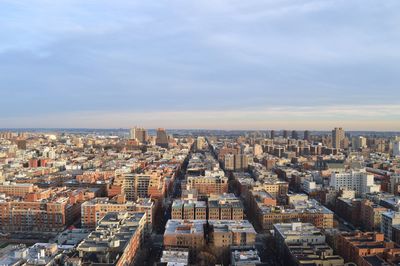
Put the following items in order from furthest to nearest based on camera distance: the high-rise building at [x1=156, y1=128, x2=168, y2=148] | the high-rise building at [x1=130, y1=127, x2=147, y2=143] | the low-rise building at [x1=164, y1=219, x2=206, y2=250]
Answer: the high-rise building at [x1=130, y1=127, x2=147, y2=143] < the high-rise building at [x1=156, y1=128, x2=168, y2=148] < the low-rise building at [x1=164, y1=219, x2=206, y2=250]

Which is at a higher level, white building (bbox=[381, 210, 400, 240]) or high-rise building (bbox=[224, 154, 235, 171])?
high-rise building (bbox=[224, 154, 235, 171])

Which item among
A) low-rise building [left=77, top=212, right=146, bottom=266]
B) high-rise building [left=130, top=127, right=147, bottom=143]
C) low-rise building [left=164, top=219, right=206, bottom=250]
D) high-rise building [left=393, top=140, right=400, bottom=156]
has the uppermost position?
high-rise building [left=130, top=127, right=147, bottom=143]

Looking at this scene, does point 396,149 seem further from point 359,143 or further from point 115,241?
point 115,241

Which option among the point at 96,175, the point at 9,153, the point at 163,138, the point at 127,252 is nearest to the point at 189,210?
the point at 127,252

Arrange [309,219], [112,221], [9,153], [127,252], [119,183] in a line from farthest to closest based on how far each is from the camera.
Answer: [9,153] → [119,183] → [309,219] → [112,221] → [127,252]

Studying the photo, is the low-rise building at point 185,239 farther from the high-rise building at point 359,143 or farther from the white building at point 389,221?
the high-rise building at point 359,143

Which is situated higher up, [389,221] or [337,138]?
[337,138]

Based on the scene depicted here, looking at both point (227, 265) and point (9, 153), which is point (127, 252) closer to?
point (227, 265)

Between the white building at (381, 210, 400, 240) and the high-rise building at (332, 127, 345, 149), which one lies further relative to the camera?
the high-rise building at (332, 127, 345, 149)

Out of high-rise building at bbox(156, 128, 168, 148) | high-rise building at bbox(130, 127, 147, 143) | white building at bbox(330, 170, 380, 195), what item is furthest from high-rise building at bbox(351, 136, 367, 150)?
white building at bbox(330, 170, 380, 195)

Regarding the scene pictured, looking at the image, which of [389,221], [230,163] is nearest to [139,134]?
[230,163]

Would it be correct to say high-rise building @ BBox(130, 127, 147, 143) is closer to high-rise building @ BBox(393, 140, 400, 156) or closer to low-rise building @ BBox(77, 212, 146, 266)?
high-rise building @ BBox(393, 140, 400, 156)
